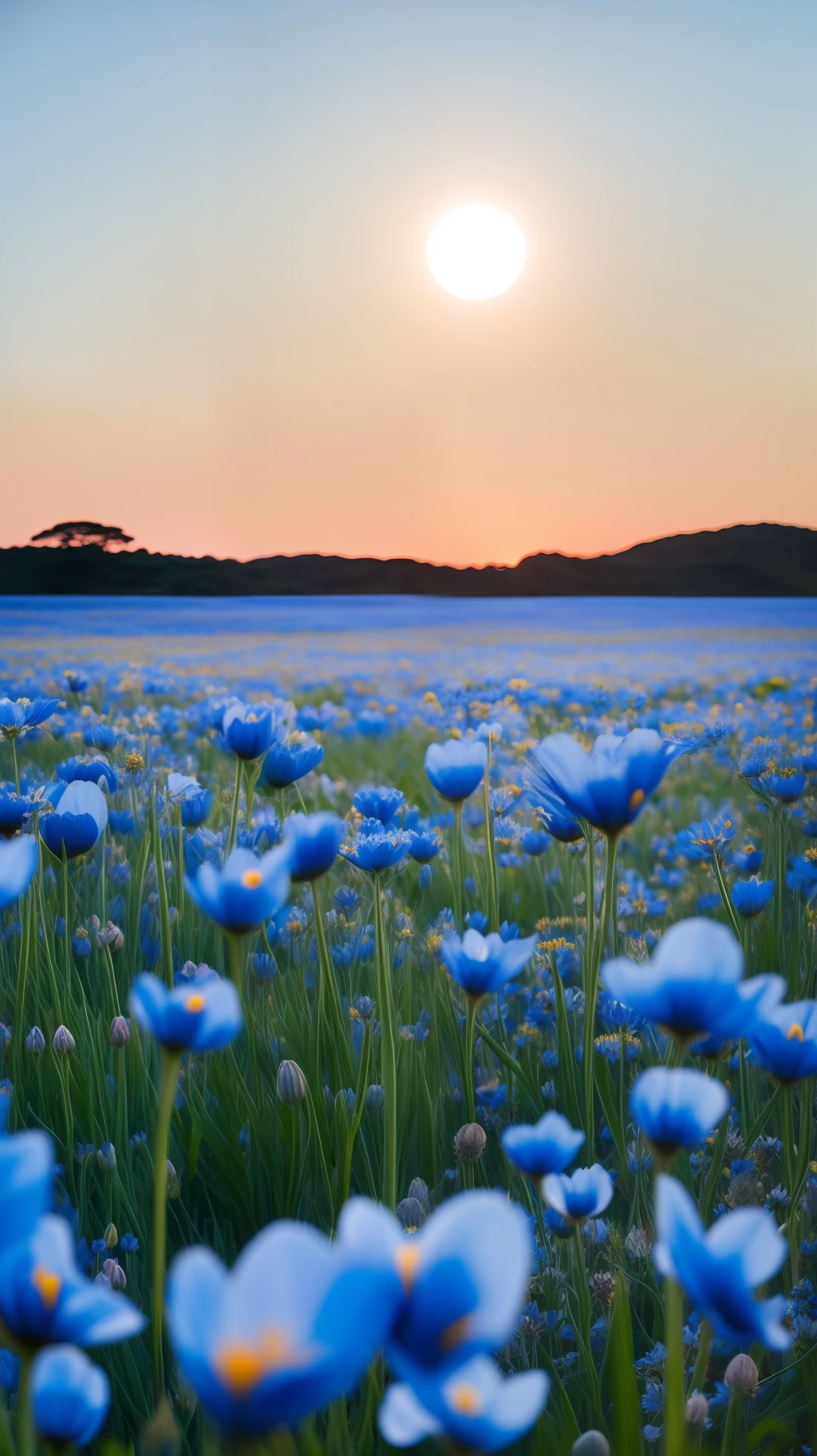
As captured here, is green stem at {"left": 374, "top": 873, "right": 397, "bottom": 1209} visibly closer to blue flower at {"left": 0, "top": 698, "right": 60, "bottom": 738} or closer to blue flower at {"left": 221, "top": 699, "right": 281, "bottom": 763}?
blue flower at {"left": 221, "top": 699, "right": 281, "bottom": 763}

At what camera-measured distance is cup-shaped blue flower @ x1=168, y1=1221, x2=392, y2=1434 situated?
0.19m

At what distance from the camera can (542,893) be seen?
4.30 feet

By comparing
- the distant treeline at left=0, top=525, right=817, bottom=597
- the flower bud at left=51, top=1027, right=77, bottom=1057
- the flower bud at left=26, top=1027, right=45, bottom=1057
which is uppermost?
the distant treeline at left=0, top=525, right=817, bottom=597

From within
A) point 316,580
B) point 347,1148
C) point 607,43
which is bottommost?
point 347,1148

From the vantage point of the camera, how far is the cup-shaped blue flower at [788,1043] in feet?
1.34

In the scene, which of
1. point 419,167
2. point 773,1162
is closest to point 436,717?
point 419,167

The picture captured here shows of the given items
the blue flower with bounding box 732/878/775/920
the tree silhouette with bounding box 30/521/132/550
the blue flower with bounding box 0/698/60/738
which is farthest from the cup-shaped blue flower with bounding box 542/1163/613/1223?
the tree silhouette with bounding box 30/521/132/550

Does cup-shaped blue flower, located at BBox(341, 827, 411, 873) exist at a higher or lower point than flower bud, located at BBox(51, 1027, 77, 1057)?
higher

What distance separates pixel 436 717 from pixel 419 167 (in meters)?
1.37

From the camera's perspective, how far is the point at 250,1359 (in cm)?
20

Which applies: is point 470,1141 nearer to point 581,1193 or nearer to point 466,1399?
point 581,1193

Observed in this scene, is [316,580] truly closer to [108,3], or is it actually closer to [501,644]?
[501,644]

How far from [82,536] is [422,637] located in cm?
133

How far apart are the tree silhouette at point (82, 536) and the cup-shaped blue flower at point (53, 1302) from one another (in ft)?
7.66
